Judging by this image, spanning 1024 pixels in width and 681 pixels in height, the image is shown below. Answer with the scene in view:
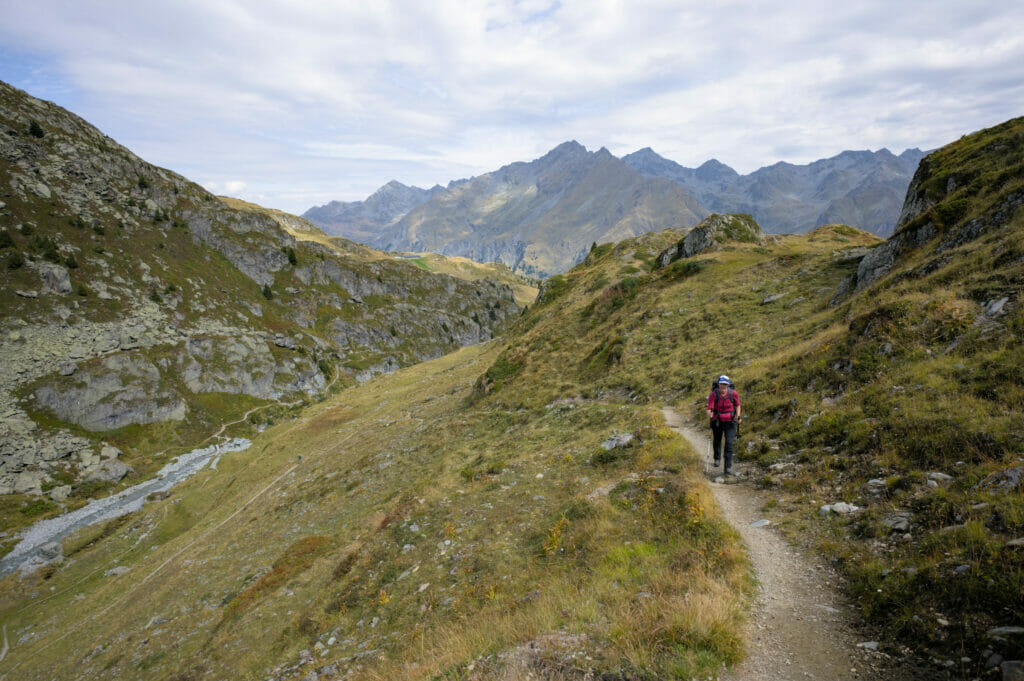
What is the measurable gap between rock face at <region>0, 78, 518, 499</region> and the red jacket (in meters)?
108

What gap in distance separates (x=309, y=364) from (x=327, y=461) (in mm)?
109846

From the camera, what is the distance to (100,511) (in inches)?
2689

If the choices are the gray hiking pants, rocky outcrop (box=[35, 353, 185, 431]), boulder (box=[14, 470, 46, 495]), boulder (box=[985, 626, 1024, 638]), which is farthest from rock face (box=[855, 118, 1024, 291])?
rocky outcrop (box=[35, 353, 185, 431])

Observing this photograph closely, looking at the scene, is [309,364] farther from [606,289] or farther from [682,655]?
[682,655]

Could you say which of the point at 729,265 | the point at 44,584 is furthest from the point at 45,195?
the point at 729,265

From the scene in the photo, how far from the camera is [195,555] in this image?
3259 centimetres

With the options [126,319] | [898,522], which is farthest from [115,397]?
[898,522]

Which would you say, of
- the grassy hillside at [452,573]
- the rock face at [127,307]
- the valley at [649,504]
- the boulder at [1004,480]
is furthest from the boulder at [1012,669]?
the rock face at [127,307]

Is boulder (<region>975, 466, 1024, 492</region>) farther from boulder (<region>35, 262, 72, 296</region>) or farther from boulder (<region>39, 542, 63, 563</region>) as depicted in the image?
boulder (<region>35, 262, 72, 296</region>)

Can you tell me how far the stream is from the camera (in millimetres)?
56000

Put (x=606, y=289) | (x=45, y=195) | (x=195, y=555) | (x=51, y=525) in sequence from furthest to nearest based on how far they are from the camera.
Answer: (x=45, y=195), (x=51, y=525), (x=606, y=289), (x=195, y=555)

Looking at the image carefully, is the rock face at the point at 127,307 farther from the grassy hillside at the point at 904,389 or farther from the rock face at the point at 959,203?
the rock face at the point at 959,203

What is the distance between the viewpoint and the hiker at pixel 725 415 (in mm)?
13133

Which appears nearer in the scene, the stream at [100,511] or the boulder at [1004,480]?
the boulder at [1004,480]
